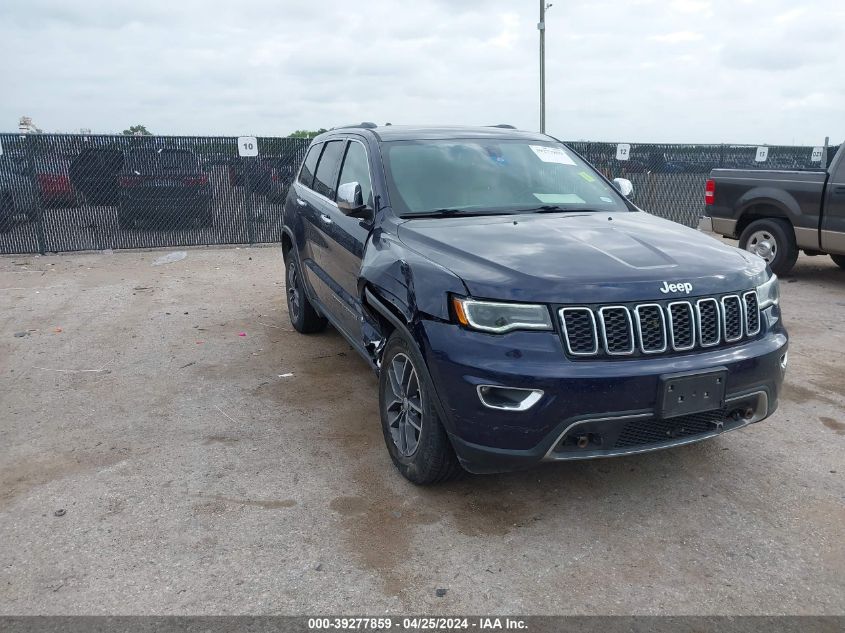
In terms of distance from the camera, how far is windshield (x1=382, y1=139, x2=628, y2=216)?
4.29m

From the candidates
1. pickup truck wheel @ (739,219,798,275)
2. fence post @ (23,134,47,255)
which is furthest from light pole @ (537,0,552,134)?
fence post @ (23,134,47,255)

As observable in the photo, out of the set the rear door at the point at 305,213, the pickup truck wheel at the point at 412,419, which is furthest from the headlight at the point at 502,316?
the rear door at the point at 305,213

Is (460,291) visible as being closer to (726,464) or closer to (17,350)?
(726,464)

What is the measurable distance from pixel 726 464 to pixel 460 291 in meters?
1.94

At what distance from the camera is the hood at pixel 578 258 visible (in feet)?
10.1

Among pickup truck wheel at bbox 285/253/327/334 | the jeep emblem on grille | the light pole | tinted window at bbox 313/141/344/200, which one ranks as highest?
the light pole

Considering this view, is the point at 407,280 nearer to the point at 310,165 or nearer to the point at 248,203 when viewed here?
the point at 310,165

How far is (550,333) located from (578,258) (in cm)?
47

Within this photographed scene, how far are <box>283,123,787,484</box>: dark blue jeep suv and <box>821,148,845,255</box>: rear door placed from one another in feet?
18.2

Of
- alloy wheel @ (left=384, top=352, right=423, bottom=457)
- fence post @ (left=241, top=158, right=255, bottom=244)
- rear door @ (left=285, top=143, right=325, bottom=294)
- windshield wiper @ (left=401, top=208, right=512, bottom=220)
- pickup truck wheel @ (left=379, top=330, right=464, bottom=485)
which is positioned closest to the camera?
pickup truck wheel @ (left=379, top=330, right=464, bottom=485)

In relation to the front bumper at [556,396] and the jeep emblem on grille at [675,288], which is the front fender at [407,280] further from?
the jeep emblem on grille at [675,288]

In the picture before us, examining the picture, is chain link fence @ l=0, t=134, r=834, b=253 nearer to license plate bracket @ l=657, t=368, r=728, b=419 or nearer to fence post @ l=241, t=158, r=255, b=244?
fence post @ l=241, t=158, r=255, b=244

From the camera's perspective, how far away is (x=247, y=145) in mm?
12516

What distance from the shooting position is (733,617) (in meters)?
2.69
